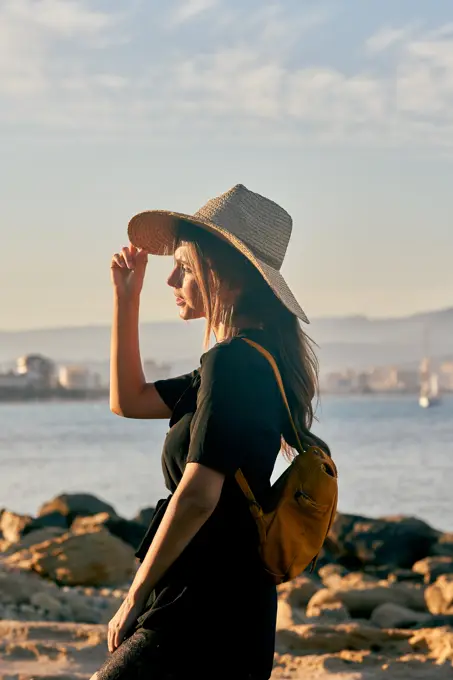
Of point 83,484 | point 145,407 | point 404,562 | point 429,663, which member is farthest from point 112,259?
point 83,484

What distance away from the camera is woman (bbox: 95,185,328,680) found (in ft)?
9.14

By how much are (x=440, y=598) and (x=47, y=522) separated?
26.9ft

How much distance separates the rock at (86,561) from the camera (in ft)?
38.2

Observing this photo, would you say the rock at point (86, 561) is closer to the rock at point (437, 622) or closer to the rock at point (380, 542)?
the rock at point (437, 622)

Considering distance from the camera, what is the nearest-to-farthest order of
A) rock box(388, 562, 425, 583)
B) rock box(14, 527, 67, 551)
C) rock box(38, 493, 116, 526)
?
rock box(388, 562, 425, 583) → rock box(14, 527, 67, 551) → rock box(38, 493, 116, 526)

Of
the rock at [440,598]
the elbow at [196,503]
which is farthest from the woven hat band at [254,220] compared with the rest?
the rock at [440,598]

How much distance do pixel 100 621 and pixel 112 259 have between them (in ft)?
21.8

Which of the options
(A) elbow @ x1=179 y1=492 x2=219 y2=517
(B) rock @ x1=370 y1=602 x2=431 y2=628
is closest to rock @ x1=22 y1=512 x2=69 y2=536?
(B) rock @ x1=370 y1=602 x2=431 y2=628

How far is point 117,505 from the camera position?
42531 mm

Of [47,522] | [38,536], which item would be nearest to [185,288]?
[38,536]

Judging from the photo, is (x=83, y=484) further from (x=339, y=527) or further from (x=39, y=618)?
(x=39, y=618)

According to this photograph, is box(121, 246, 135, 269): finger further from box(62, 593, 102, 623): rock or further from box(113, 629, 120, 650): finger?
box(62, 593, 102, 623): rock

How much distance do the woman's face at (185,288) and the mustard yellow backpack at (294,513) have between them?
25 centimetres

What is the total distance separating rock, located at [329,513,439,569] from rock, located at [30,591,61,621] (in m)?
6.63
